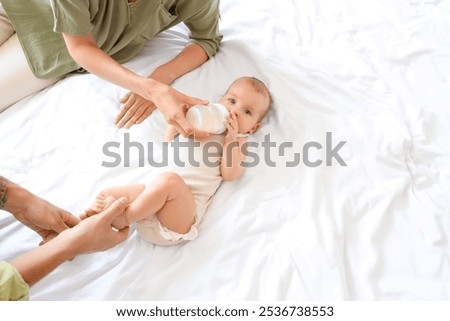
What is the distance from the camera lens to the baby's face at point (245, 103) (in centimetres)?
121

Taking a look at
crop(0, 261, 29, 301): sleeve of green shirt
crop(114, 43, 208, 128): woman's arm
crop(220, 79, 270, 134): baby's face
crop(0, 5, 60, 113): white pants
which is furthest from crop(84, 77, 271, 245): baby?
crop(0, 5, 60, 113): white pants

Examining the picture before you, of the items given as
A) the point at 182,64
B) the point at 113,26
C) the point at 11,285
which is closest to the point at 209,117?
the point at 182,64

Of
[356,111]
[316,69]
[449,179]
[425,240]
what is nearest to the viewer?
[425,240]

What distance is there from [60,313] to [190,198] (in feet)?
1.16

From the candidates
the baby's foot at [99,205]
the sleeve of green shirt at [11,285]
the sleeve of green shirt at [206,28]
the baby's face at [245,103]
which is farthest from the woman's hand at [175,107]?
the sleeve of green shirt at [11,285]

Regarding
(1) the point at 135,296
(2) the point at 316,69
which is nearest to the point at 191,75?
(2) the point at 316,69

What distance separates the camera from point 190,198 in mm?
1058

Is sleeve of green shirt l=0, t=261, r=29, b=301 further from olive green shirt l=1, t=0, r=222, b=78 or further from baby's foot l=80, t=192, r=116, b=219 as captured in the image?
olive green shirt l=1, t=0, r=222, b=78

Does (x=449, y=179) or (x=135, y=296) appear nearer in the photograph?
(x=135, y=296)

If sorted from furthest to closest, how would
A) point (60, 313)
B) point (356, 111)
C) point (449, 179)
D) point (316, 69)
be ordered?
point (316, 69)
point (356, 111)
point (449, 179)
point (60, 313)

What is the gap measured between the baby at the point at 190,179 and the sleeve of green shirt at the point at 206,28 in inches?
7.5

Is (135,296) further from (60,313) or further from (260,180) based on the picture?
(260,180)

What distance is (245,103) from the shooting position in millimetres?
1215

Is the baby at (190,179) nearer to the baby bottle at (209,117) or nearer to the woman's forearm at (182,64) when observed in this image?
the baby bottle at (209,117)
